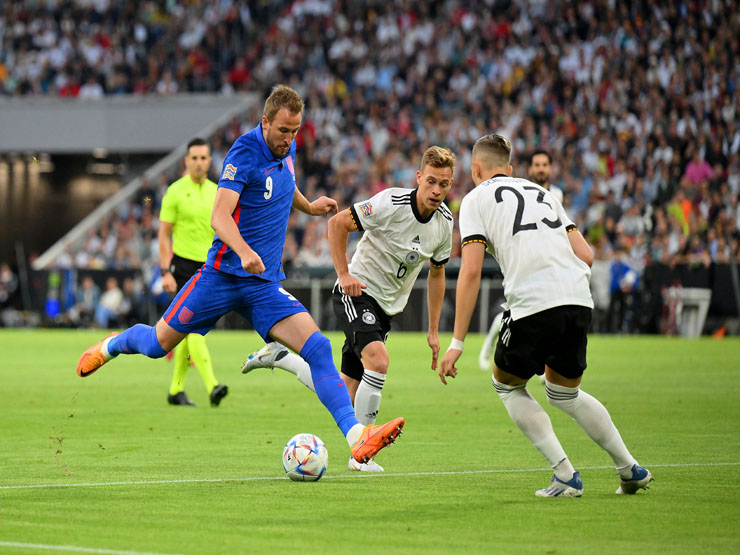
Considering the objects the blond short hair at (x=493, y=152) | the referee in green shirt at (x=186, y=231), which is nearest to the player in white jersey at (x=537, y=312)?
the blond short hair at (x=493, y=152)

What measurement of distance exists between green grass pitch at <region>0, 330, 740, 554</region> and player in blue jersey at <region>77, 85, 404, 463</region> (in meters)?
0.82

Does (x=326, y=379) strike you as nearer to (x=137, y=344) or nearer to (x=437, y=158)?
(x=137, y=344)

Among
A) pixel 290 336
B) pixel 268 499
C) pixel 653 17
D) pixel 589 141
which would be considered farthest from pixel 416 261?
pixel 653 17

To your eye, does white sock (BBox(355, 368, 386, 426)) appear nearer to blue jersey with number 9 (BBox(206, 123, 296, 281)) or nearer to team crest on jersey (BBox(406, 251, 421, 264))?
team crest on jersey (BBox(406, 251, 421, 264))

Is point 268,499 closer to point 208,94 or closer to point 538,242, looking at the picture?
point 538,242

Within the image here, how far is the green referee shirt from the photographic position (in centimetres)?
1282

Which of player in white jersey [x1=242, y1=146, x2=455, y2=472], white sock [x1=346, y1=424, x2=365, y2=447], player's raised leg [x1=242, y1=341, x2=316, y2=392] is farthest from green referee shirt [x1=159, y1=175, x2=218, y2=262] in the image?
white sock [x1=346, y1=424, x2=365, y2=447]

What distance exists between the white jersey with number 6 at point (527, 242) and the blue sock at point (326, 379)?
126 cm

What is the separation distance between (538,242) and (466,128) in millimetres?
25955

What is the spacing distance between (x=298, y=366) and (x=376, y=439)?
2376mm

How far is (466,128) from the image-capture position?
32.7 metres

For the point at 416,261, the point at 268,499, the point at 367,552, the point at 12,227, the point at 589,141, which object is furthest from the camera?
the point at 12,227

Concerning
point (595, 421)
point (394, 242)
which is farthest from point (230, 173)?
point (595, 421)

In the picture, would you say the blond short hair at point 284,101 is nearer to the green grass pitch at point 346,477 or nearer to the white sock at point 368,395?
the white sock at point 368,395
